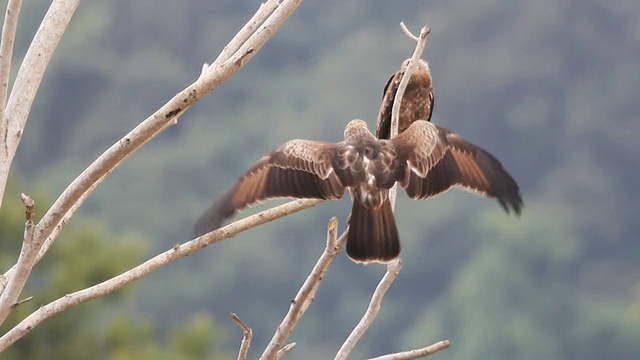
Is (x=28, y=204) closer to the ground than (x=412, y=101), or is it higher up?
closer to the ground

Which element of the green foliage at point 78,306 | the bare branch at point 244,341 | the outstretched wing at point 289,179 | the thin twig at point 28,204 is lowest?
the bare branch at point 244,341

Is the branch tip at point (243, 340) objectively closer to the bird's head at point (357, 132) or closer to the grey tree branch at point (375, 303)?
the grey tree branch at point (375, 303)

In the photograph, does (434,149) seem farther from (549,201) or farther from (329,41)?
(329,41)

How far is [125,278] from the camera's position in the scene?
497 cm

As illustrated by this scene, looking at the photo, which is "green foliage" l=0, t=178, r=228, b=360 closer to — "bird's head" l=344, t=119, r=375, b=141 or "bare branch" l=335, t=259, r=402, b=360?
"bird's head" l=344, t=119, r=375, b=141

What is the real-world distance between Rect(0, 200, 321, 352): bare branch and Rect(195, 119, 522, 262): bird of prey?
0.61 meters

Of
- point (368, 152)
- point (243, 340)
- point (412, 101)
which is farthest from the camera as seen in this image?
point (412, 101)

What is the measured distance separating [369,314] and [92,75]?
54.1 meters

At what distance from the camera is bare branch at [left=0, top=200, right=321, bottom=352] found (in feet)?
15.8

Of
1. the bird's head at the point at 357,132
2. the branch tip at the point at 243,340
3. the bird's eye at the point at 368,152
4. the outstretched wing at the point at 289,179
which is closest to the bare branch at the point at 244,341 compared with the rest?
the branch tip at the point at 243,340

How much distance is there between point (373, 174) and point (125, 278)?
5.09 feet

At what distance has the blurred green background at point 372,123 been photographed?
45409mm

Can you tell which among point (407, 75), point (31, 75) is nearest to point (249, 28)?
point (407, 75)

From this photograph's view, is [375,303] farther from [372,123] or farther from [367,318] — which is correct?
[372,123]
